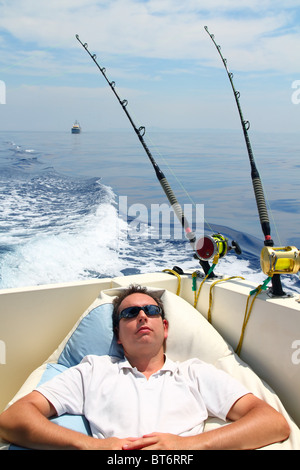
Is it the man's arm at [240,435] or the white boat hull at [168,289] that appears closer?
the man's arm at [240,435]

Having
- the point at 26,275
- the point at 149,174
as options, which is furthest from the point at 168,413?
the point at 149,174

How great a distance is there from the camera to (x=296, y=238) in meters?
9.17

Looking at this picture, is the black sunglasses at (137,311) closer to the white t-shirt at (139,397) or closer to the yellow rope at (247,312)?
the white t-shirt at (139,397)

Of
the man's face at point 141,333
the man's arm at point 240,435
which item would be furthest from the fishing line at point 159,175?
the man's arm at point 240,435

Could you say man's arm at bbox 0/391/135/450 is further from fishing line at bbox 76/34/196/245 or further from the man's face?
fishing line at bbox 76/34/196/245

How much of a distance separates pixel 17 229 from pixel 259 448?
630 cm

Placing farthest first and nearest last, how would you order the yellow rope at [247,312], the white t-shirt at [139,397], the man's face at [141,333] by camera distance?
1. the yellow rope at [247,312]
2. the man's face at [141,333]
3. the white t-shirt at [139,397]

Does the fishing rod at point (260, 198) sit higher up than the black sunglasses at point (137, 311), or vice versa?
the fishing rod at point (260, 198)

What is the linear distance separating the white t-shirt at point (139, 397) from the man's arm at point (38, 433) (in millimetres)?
90

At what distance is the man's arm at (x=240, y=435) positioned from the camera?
1.22 m

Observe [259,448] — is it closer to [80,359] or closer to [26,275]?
[80,359]

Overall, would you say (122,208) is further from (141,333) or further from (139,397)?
(139,397)

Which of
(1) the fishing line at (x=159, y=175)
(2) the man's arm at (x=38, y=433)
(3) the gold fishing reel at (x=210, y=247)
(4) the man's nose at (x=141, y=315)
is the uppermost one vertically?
(1) the fishing line at (x=159, y=175)
